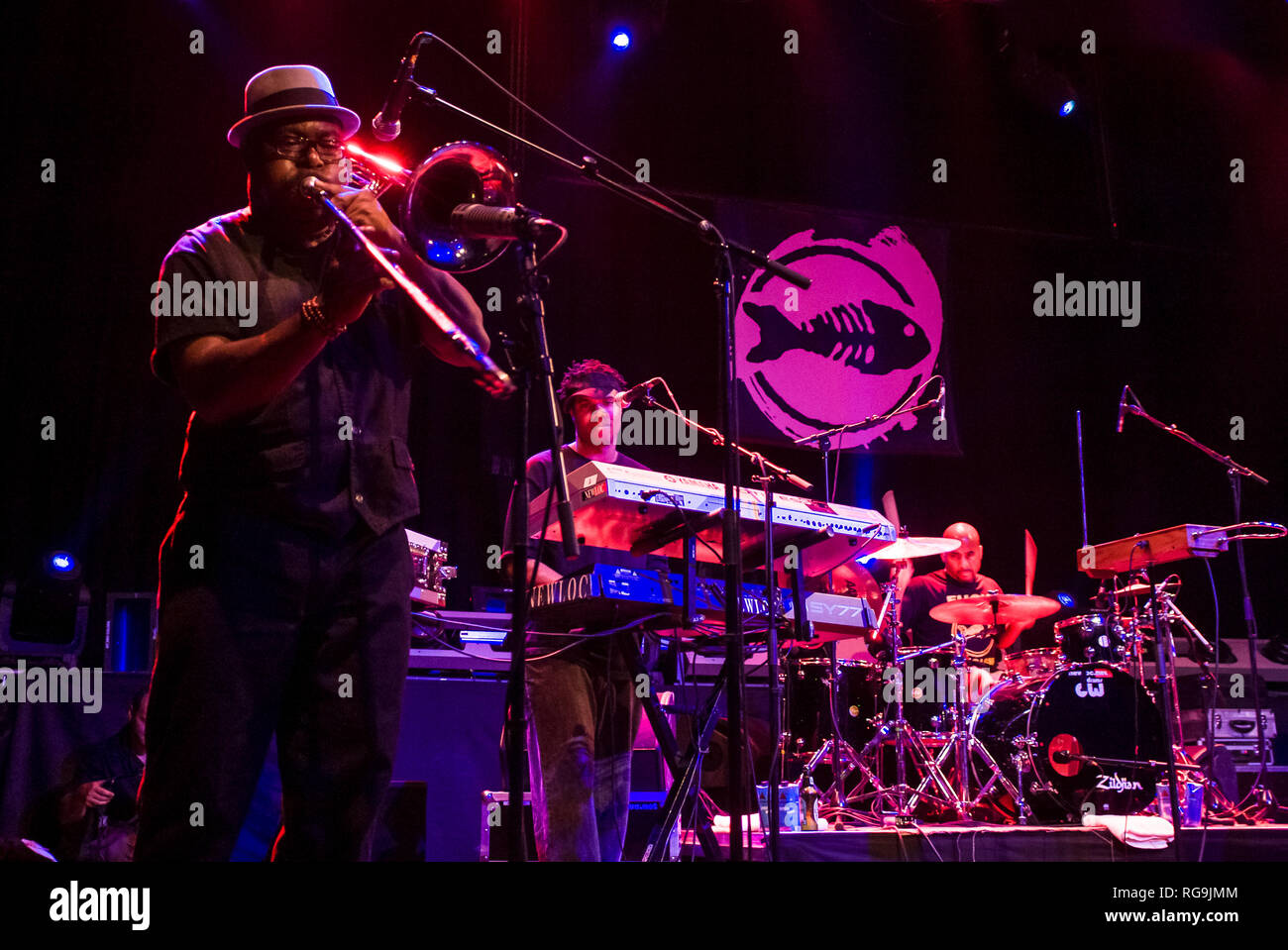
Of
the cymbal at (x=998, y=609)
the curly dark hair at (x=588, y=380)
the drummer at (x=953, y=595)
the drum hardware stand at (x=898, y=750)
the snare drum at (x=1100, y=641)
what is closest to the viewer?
the curly dark hair at (x=588, y=380)

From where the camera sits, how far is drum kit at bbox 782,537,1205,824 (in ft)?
22.3

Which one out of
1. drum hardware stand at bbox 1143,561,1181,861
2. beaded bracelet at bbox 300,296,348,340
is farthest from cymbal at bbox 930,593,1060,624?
beaded bracelet at bbox 300,296,348,340

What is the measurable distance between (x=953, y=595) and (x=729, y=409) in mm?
5487

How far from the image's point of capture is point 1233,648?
8344 millimetres

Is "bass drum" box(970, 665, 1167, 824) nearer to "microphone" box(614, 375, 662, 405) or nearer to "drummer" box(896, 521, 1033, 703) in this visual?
"drummer" box(896, 521, 1033, 703)

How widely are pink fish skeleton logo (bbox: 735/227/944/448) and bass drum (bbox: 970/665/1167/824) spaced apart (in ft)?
7.32

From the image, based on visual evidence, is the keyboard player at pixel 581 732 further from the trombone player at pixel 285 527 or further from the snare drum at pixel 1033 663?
the snare drum at pixel 1033 663

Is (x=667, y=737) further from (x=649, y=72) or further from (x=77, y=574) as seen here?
(x=649, y=72)

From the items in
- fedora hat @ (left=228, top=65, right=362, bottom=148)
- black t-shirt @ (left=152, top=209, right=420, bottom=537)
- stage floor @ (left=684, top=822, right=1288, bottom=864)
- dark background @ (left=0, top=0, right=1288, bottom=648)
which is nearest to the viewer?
black t-shirt @ (left=152, top=209, right=420, bottom=537)

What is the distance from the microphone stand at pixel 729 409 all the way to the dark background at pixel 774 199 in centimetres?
416

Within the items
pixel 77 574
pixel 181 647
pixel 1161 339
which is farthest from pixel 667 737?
pixel 1161 339

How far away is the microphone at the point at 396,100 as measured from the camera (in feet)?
9.38

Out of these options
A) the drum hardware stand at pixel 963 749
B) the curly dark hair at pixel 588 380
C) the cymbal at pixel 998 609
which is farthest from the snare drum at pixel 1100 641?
the curly dark hair at pixel 588 380

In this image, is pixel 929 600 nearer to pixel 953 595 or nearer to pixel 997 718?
pixel 953 595
